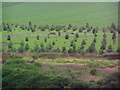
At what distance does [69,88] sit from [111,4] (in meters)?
54.5

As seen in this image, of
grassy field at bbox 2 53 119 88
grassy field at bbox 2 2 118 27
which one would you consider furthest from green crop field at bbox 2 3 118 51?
grassy field at bbox 2 53 119 88

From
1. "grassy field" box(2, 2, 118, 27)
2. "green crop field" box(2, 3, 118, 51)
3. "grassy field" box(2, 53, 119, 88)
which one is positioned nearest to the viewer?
"grassy field" box(2, 53, 119, 88)

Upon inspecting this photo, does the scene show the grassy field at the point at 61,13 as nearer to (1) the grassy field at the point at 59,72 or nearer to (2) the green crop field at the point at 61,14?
(2) the green crop field at the point at 61,14

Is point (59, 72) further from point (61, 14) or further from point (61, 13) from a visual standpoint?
point (61, 13)

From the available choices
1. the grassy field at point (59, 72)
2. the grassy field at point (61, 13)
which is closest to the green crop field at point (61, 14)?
the grassy field at point (61, 13)

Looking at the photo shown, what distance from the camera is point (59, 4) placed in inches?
3273

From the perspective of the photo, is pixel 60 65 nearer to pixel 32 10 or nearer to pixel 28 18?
pixel 28 18

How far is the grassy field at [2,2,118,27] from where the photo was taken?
208 ft

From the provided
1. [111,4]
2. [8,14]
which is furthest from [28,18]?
[111,4]

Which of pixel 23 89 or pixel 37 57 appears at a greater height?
pixel 37 57

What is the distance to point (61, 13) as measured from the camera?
247ft

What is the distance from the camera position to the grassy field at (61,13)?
63.5m

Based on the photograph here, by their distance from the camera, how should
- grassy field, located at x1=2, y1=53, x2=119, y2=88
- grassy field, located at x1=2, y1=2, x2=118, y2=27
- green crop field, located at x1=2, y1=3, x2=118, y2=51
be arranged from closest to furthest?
1. grassy field, located at x1=2, y1=53, x2=119, y2=88
2. green crop field, located at x1=2, y1=3, x2=118, y2=51
3. grassy field, located at x1=2, y1=2, x2=118, y2=27

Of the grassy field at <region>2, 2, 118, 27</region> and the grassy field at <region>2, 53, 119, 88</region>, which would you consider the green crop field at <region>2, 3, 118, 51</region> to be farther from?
the grassy field at <region>2, 53, 119, 88</region>
